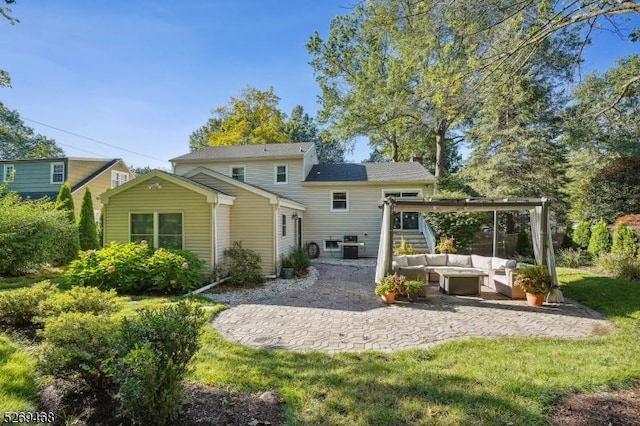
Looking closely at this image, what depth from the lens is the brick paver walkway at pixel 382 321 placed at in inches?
206

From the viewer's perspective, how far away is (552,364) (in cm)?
418

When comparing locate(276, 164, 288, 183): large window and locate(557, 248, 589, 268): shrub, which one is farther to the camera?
locate(276, 164, 288, 183): large window

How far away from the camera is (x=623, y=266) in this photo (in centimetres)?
998

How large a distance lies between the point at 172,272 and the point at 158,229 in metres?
2.50

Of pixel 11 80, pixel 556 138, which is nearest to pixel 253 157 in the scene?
pixel 11 80

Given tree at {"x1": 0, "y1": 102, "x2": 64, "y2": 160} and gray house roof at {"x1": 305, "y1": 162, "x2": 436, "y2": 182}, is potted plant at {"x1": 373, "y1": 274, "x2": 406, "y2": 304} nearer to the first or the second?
gray house roof at {"x1": 305, "y1": 162, "x2": 436, "y2": 182}

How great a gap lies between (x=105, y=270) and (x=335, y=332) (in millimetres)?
6524

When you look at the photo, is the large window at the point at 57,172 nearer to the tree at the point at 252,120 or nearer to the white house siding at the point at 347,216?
the tree at the point at 252,120

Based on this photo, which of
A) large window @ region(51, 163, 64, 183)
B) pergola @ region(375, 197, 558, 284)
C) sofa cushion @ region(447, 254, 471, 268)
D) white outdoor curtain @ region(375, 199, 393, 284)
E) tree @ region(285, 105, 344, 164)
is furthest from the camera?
tree @ region(285, 105, 344, 164)

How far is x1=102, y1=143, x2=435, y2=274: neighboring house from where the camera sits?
10.1 metres

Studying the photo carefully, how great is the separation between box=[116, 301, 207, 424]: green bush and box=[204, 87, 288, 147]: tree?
24626mm

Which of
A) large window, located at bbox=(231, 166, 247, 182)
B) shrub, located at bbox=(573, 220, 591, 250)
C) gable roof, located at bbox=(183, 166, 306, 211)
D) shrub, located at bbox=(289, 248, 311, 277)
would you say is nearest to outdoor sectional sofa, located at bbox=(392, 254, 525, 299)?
shrub, located at bbox=(289, 248, 311, 277)

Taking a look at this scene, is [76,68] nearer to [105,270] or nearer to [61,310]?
[105,270]

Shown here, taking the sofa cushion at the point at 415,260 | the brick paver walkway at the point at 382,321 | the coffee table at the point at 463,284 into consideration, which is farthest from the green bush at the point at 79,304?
the sofa cushion at the point at 415,260
